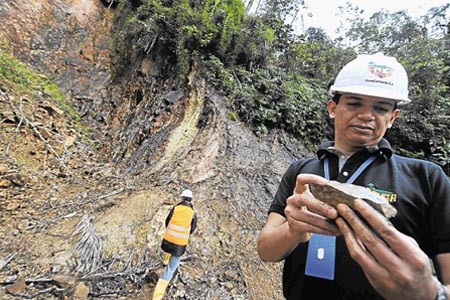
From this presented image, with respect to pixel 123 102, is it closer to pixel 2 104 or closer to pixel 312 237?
pixel 2 104

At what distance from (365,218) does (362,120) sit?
687 mm

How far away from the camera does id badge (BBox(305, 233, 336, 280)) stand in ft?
3.57

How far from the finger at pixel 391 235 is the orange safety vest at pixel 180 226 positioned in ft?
9.21

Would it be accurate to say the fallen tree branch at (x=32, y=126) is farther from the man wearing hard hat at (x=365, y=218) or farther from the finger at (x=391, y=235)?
the finger at (x=391, y=235)

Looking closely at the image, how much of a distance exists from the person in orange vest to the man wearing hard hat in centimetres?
215

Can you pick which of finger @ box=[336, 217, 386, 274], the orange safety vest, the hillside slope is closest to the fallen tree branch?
the hillside slope

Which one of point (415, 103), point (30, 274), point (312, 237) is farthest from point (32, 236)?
point (415, 103)

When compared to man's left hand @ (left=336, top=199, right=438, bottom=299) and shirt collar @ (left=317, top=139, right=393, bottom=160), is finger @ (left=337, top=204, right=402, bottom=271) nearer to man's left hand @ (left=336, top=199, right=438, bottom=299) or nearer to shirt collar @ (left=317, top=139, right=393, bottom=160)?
man's left hand @ (left=336, top=199, right=438, bottom=299)

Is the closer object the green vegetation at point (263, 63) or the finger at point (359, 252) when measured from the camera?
the finger at point (359, 252)

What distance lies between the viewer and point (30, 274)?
3.23 metres

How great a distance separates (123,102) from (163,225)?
192 inches

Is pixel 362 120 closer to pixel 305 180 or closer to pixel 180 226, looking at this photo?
pixel 305 180

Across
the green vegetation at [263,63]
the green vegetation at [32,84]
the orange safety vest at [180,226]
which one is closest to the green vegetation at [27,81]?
the green vegetation at [32,84]

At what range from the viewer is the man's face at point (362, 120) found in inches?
51.5
